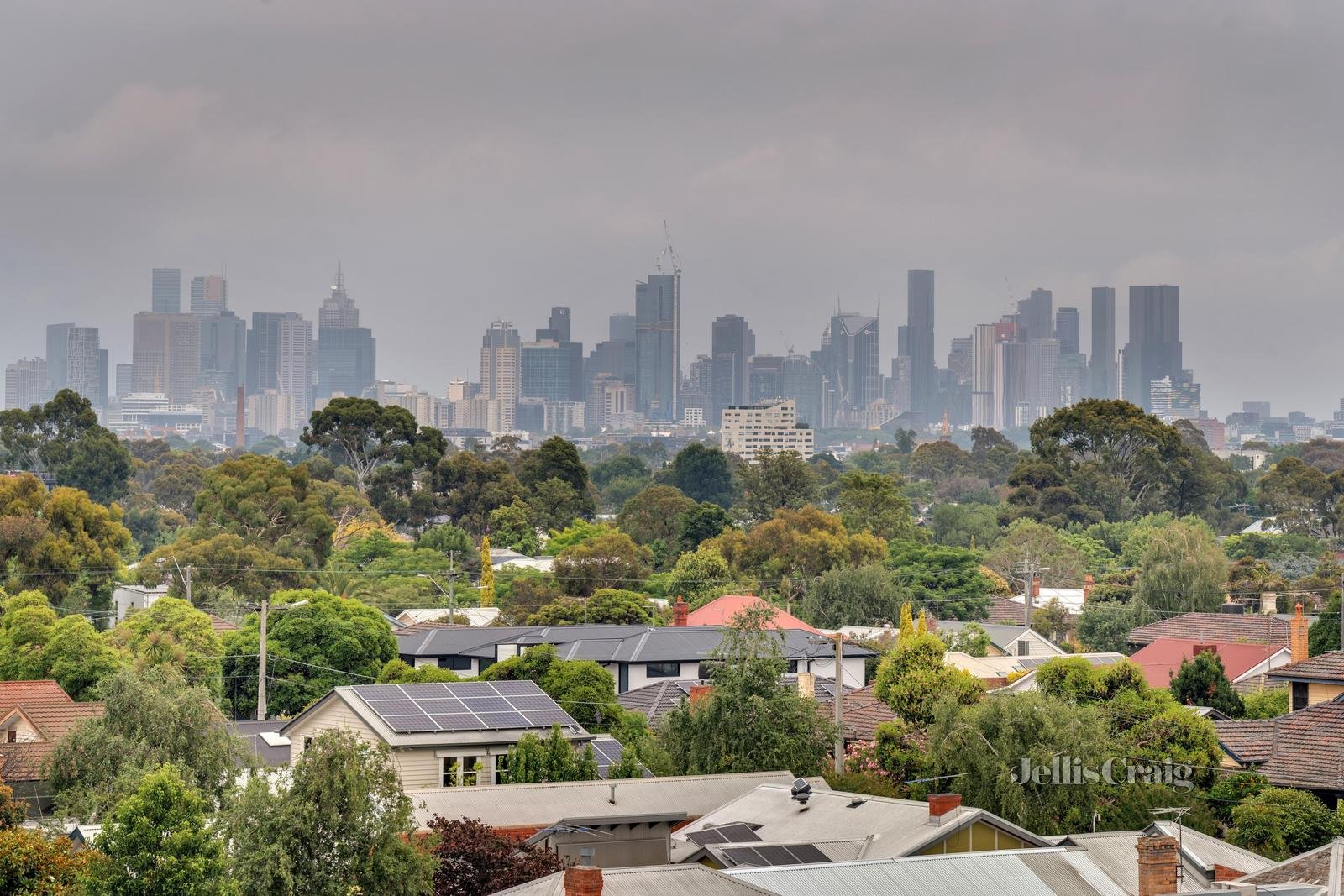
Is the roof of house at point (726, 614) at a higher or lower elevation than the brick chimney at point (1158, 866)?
higher

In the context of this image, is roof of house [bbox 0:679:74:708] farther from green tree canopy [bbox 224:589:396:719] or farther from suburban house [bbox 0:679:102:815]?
green tree canopy [bbox 224:589:396:719]

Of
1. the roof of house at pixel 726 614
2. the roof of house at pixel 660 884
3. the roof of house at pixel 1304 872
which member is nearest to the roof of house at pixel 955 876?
the roof of house at pixel 660 884

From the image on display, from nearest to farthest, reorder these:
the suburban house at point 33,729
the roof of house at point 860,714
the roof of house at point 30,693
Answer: the suburban house at point 33,729 < the roof of house at point 30,693 < the roof of house at point 860,714

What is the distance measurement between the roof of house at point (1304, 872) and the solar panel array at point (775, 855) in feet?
17.1

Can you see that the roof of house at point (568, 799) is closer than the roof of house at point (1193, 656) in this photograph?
Yes

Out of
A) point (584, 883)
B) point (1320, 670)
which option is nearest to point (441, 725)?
point (584, 883)

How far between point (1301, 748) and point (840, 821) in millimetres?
15763

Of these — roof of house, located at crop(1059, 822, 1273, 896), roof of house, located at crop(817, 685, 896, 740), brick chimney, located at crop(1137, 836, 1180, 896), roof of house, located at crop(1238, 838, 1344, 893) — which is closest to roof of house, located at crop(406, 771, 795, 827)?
roof of house, located at crop(1059, 822, 1273, 896)

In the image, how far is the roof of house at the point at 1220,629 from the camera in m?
68.4

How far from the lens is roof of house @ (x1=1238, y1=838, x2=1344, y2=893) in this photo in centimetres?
2450

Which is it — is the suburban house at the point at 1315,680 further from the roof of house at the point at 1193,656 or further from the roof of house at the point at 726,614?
the roof of house at the point at 726,614

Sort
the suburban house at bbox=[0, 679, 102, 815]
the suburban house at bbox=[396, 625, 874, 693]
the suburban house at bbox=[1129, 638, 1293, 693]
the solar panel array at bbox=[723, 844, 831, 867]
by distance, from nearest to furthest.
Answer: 1. the solar panel array at bbox=[723, 844, 831, 867]
2. the suburban house at bbox=[0, 679, 102, 815]
3. the suburban house at bbox=[1129, 638, 1293, 693]
4. the suburban house at bbox=[396, 625, 874, 693]

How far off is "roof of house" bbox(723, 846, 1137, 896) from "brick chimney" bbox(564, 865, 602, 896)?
88.4 inches

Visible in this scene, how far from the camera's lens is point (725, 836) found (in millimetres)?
28031
